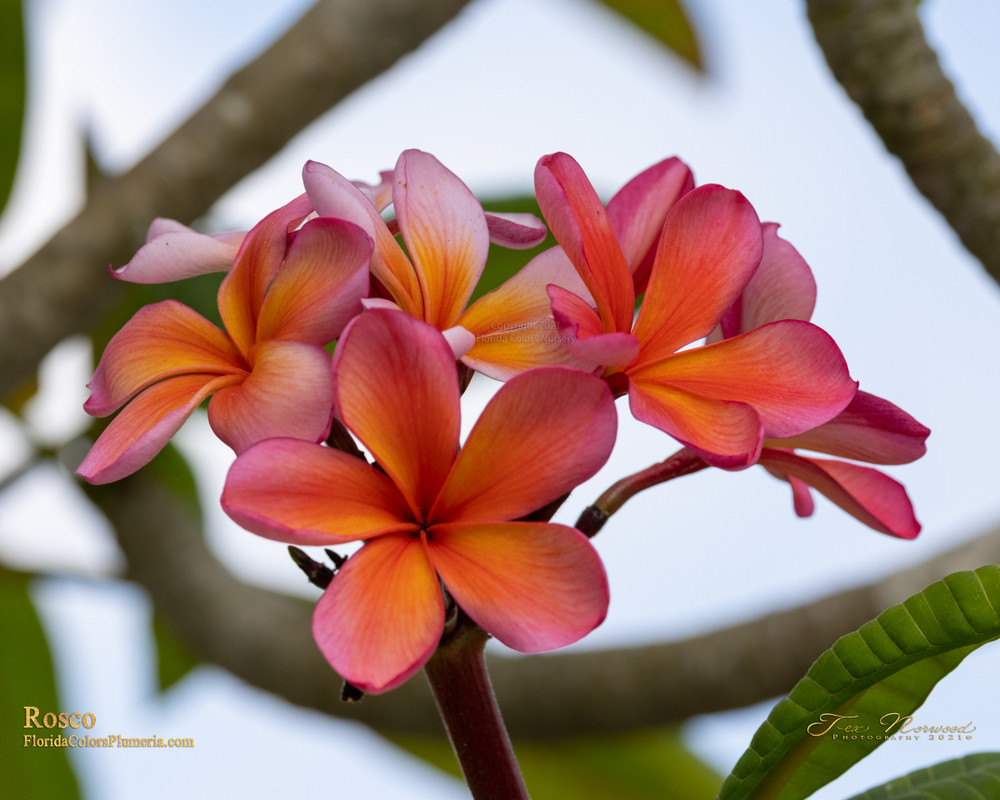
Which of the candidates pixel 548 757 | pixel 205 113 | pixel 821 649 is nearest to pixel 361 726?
pixel 548 757

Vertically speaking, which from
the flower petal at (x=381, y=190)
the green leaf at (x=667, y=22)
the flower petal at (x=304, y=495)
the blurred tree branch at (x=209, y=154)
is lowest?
the flower petal at (x=304, y=495)

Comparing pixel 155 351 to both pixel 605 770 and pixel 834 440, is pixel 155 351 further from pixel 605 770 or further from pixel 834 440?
pixel 605 770

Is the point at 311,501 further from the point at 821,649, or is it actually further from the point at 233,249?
the point at 821,649

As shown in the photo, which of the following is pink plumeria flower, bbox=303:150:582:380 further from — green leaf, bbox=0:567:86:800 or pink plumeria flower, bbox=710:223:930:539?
green leaf, bbox=0:567:86:800

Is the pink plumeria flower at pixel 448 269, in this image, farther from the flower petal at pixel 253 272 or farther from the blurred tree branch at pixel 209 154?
the blurred tree branch at pixel 209 154

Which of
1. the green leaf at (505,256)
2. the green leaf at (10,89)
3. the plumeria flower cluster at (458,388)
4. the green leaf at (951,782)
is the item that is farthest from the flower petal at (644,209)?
the green leaf at (10,89)

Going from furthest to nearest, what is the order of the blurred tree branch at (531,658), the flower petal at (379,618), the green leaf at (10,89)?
1. the green leaf at (10,89)
2. the blurred tree branch at (531,658)
3. the flower petal at (379,618)

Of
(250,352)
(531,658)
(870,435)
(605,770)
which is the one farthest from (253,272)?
(605,770)
